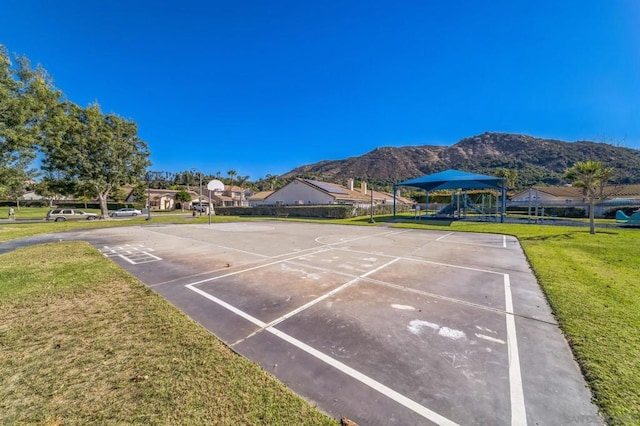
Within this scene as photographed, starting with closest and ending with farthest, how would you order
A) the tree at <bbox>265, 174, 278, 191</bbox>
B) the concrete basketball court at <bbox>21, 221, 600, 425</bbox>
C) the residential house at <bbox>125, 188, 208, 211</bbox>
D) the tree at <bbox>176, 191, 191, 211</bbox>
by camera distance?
the concrete basketball court at <bbox>21, 221, 600, 425</bbox>
the tree at <bbox>176, 191, 191, 211</bbox>
the residential house at <bbox>125, 188, 208, 211</bbox>
the tree at <bbox>265, 174, 278, 191</bbox>

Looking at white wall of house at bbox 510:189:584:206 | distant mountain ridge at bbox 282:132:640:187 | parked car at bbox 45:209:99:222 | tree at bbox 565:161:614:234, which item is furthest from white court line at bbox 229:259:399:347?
distant mountain ridge at bbox 282:132:640:187

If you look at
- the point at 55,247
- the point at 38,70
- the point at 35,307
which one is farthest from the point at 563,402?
the point at 38,70

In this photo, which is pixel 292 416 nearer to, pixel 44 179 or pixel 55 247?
pixel 55 247

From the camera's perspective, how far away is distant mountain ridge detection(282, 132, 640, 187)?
79.3 metres

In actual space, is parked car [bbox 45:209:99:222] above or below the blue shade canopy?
below

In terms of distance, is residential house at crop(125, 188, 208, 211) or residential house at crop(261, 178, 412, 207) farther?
residential house at crop(125, 188, 208, 211)

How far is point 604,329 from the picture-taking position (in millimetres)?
3729

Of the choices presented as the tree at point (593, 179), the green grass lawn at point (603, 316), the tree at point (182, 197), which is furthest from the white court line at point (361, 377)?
the tree at point (182, 197)

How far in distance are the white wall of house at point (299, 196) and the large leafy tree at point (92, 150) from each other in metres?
20.2

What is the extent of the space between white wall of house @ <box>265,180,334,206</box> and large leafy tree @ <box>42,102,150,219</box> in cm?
2025

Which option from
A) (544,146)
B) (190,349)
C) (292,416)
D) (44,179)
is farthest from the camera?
(544,146)

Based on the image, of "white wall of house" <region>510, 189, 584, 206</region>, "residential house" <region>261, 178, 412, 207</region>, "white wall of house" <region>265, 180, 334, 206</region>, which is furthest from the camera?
"white wall of house" <region>510, 189, 584, 206</region>

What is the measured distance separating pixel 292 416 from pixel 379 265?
239 inches

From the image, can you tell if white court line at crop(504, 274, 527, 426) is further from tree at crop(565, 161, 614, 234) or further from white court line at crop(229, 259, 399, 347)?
tree at crop(565, 161, 614, 234)
